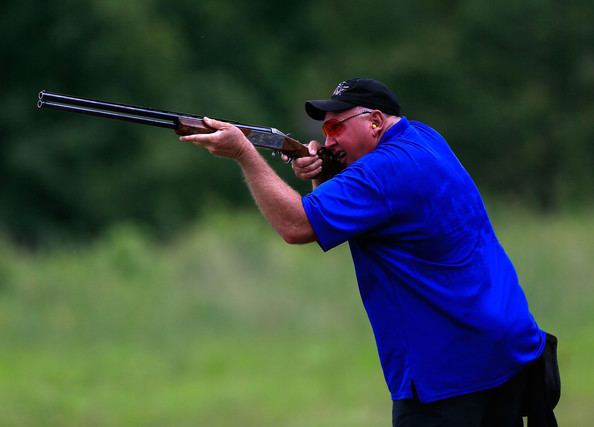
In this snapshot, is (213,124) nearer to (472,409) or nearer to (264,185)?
(264,185)

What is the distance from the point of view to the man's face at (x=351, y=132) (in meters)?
4.27

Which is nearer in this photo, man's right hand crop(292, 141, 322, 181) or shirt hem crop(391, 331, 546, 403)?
shirt hem crop(391, 331, 546, 403)

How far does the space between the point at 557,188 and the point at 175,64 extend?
8.45 metres

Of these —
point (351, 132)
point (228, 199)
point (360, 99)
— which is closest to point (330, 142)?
point (351, 132)

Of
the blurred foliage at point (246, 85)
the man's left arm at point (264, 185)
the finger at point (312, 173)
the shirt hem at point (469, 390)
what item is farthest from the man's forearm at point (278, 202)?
the blurred foliage at point (246, 85)

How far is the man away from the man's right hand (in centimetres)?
22

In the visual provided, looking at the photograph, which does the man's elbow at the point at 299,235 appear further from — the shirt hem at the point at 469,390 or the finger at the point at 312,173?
the shirt hem at the point at 469,390

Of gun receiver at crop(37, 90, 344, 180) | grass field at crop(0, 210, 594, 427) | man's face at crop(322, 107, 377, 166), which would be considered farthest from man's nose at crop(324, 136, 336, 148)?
grass field at crop(0, 210, 594, 427)

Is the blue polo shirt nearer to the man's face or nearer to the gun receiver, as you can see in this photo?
the man's face

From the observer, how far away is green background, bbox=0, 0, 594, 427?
9.88 metres

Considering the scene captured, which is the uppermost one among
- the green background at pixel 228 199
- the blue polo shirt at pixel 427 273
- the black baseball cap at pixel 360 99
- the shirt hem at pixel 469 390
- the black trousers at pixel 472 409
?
the green background at pixel 228 199

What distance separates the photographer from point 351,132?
4305mm

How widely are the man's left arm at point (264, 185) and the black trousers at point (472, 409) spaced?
76 cm

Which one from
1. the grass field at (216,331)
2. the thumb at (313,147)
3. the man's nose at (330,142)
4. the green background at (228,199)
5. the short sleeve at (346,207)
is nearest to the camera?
the short sleeve at (346,207)
